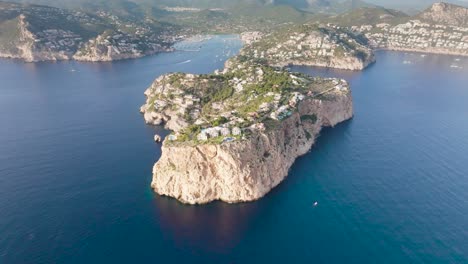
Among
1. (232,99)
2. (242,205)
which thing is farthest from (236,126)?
(232,99)

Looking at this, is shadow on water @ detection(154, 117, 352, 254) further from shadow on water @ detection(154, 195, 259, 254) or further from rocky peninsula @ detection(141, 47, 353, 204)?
rocky peninsula @ detection(141, 47, 353, 204)

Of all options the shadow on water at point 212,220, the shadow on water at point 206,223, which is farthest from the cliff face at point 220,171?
the shadow on water at point 206,223

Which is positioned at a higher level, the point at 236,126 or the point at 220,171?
the point at 236,126

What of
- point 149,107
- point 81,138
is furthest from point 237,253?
point 149,107

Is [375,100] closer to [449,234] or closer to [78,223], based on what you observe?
[449,234]

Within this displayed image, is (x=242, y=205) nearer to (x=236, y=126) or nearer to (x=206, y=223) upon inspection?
(x=206, y=223)
